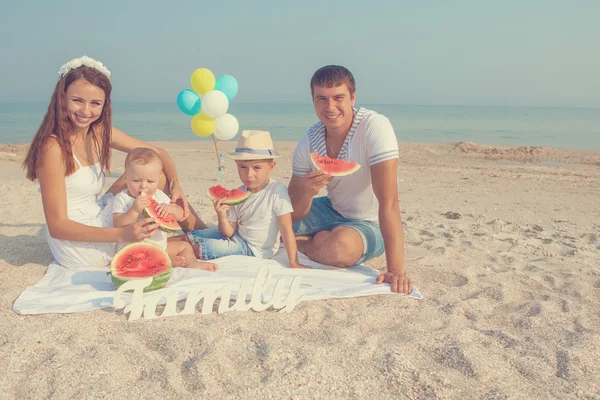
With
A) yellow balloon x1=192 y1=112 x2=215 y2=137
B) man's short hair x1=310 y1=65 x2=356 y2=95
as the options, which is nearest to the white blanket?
man's short hair x1=310 y1=65 x2=356 y2=95

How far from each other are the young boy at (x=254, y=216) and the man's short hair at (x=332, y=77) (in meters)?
0.62

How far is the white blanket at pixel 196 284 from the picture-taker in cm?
342

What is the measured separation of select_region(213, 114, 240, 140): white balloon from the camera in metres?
8.93

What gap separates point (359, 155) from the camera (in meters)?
4.24

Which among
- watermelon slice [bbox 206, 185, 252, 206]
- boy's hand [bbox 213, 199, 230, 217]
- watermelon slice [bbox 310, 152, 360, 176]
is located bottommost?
boy's hand [bbox 213, 199, 230, 217]

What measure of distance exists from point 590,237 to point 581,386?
3.85 m

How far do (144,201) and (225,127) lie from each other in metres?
5.27

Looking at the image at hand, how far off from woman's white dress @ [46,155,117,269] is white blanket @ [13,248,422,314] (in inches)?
3.8

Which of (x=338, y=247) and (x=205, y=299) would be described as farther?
(x=338, y=247)

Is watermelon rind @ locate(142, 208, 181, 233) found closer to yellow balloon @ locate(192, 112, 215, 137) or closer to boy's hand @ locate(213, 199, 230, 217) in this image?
boy's hand @ locate(213, 199, 230, 217)

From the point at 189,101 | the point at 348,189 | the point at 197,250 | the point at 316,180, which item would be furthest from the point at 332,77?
the point at 189,101

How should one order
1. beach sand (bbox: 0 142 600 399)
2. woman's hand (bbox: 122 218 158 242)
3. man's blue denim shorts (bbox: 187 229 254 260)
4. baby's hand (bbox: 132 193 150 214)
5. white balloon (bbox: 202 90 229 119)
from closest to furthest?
beach sand (bbox: 0 142 600 399)
woman's hand (bbox: 122 218 158 242)
baby's hand (bbox: 132 193 150 214)
man's blue denim shorts (bbox: 187 229 254 260)
white balloon (bbox: 202 90 229 119)

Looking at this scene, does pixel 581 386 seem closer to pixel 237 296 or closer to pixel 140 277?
pixel 237 296

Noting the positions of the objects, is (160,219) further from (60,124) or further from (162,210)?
(60,124)
